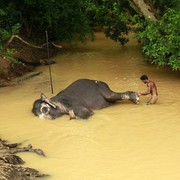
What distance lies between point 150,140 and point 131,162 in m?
1.10

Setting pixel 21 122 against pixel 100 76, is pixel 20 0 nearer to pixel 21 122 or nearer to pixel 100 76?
pixel 100 76

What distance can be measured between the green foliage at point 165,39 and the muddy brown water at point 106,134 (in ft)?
2.64

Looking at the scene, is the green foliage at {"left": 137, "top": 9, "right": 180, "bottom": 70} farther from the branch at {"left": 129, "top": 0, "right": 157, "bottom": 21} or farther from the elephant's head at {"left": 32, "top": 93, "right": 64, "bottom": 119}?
the elephant's head at {"left": 32, "top": 93, "right": 64, "bottom": 119}

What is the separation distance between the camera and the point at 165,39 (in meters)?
12.4

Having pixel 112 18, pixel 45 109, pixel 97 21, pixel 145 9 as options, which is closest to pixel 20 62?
pixel 145 9

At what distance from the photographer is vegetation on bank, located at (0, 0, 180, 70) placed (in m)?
12.3

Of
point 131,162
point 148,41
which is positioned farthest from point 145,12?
point 131,162

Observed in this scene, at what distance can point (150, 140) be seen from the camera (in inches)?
318

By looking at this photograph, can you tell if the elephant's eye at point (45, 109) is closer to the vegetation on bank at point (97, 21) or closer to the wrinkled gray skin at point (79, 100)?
the wrinkled gray skin at point (79, 100)

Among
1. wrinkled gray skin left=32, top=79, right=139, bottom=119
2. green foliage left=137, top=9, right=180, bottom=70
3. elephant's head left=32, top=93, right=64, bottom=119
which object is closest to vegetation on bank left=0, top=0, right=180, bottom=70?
green foliage left=137, top=9, right=180, bottom=70

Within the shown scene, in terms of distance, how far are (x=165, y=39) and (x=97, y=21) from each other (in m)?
7.31

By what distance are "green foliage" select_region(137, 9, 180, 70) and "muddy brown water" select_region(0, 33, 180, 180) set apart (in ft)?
2.64

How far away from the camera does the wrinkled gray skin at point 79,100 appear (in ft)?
31.2

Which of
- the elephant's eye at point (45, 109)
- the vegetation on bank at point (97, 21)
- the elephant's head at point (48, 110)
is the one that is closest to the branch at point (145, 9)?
the vegetation on bank at point (97, 21)
